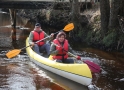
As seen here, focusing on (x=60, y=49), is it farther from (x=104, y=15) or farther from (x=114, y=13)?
(x=104, y=15)

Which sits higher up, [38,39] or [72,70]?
[38,39]

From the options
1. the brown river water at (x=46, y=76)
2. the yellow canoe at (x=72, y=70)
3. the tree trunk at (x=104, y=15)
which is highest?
the tree trunk at (x=104, y=15)

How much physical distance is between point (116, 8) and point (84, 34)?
3.32 metres

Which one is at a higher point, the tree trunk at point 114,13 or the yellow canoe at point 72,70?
the tree trunk at point 114,13

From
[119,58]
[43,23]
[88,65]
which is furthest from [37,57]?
[43,23]

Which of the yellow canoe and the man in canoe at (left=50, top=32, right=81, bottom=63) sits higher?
the man in canoe at (left=50, top=32, right=81, bottom=63)

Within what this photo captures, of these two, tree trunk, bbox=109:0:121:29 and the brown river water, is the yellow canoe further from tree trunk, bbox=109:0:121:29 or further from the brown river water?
tree trunk, bbox=109:0:121:29

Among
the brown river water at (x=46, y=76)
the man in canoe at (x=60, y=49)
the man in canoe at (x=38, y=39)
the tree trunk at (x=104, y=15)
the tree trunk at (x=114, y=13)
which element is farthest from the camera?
the tree trunk at (x=104, y=15)

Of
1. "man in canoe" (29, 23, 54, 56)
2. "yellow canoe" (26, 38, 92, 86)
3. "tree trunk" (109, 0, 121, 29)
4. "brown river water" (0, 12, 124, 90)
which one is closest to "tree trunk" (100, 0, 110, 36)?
"tree trunk" (109, 0, 121, 29)

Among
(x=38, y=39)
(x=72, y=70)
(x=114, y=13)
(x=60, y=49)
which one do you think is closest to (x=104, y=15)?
(x=114, y=13)

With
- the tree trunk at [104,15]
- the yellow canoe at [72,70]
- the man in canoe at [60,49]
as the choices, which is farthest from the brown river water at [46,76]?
the tree trunk at [104,15]

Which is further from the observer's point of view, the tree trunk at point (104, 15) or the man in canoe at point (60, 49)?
the tree trunk at point (104, 15)

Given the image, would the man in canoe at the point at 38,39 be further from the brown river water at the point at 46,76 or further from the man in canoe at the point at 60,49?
the man in canoe at the point at 60,49

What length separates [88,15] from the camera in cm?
1572
